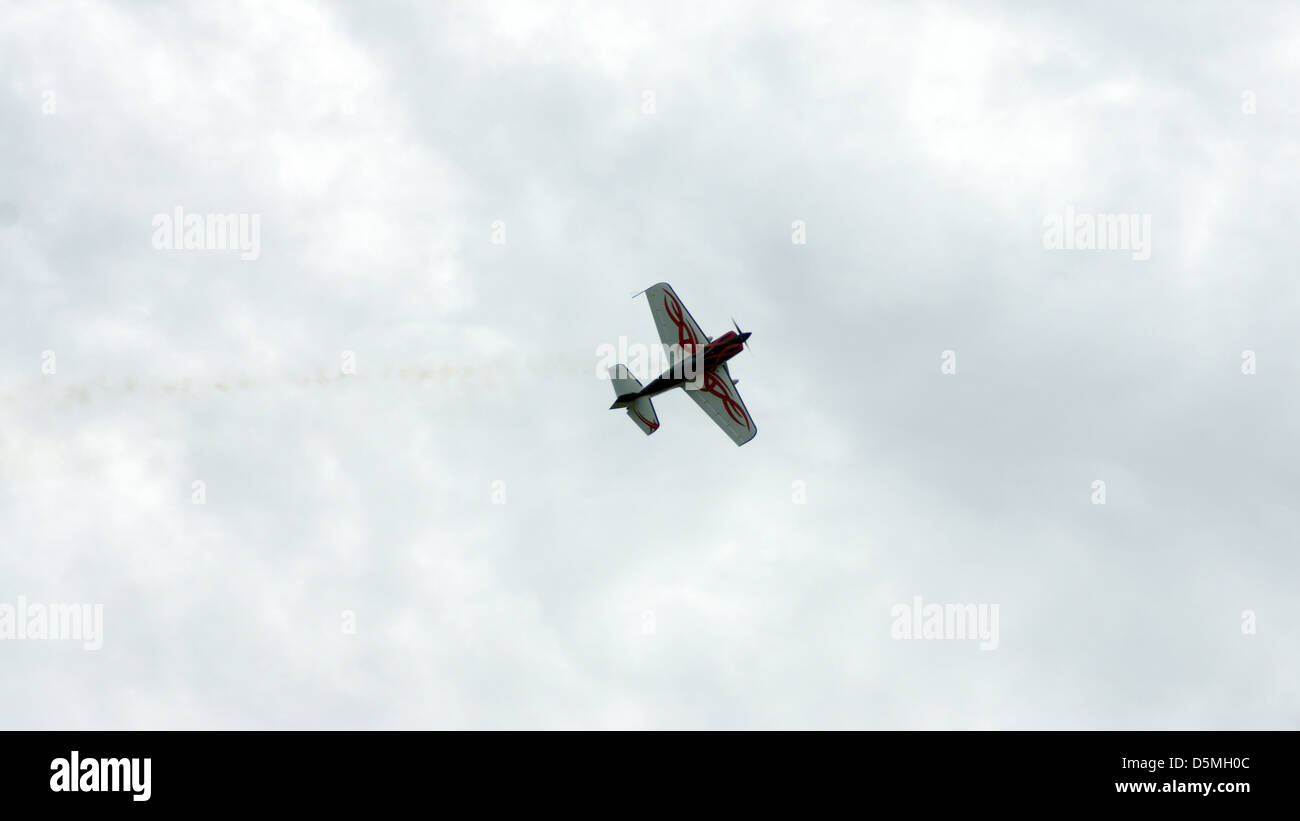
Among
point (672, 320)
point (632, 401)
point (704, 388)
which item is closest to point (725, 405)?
point (704, 388)

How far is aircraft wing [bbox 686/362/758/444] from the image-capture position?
7181 cm

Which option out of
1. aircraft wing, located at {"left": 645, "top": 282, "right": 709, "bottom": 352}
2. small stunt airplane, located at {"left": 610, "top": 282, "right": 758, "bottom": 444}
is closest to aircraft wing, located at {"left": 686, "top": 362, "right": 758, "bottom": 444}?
small stunt airplane, located at {"left": 610, "top": 282, "right": 758, "bottom": 444}

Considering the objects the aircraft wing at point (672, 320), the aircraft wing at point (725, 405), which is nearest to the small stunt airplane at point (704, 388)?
the aircraft wing at point (725, 405)

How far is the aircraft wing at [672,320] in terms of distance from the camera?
74.2 m

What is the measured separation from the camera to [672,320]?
245 ft

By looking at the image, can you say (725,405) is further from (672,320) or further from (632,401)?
(672,320)

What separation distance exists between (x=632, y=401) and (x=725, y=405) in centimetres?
630

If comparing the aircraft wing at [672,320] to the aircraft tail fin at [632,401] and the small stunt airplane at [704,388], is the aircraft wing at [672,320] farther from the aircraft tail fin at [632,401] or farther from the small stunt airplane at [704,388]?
the aircraft tail fin at [632,401]
